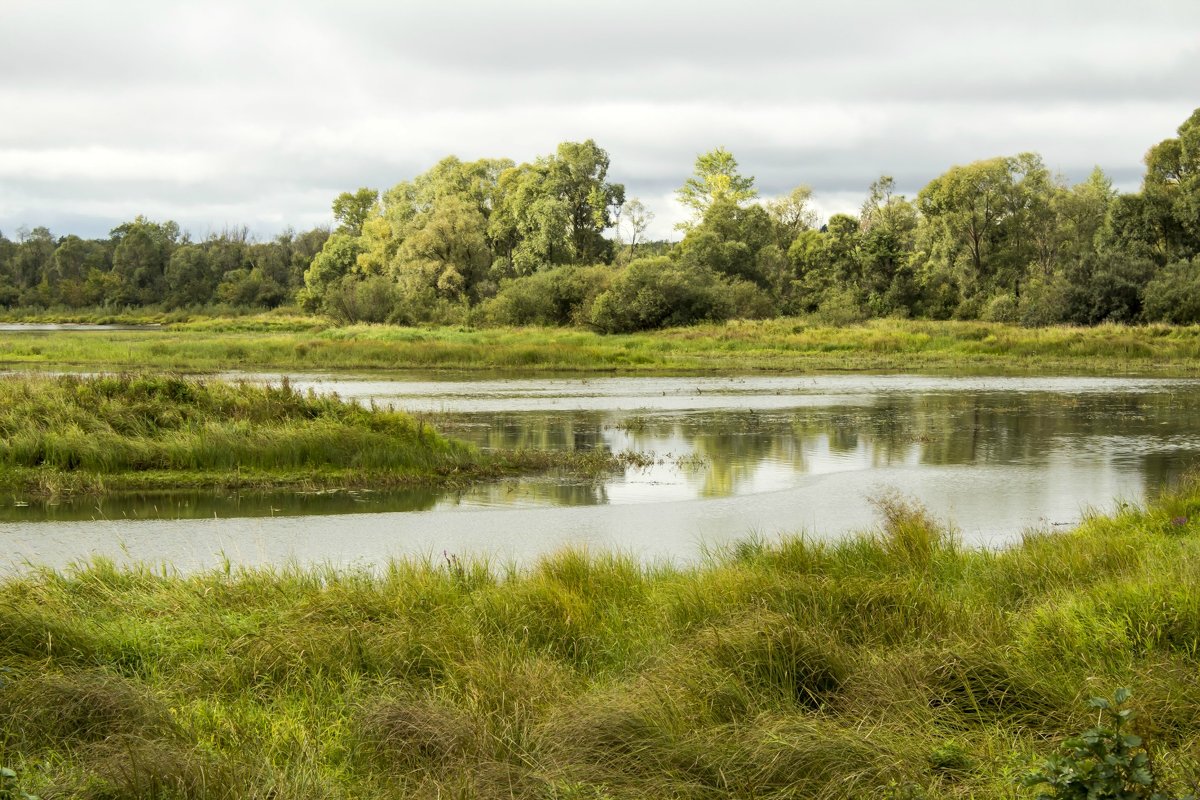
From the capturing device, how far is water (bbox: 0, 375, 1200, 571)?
1276 cm

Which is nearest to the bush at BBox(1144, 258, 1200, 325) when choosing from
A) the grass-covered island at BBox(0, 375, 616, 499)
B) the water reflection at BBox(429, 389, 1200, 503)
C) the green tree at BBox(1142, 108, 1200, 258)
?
the green tree at BBox(1142, 108, 1200, 258)

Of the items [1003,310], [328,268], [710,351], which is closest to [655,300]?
[710,351]

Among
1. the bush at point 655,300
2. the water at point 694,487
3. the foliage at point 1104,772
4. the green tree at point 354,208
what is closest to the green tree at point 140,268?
the green tree at point 354,208

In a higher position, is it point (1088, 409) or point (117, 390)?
point (117, 390)

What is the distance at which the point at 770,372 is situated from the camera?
46469 millimetres

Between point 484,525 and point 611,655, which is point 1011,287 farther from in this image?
point 611,655

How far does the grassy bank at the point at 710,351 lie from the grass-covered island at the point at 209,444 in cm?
2556

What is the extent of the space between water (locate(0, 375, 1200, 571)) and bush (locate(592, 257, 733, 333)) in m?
29.9

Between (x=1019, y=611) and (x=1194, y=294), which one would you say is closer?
(x=1019, y=611)

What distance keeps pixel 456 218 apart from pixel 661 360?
33165mm

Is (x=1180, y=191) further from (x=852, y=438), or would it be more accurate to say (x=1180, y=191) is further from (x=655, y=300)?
(x=852, y=438)

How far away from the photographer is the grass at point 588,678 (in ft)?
16.8

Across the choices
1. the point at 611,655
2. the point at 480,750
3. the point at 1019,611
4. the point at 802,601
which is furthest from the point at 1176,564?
the point at 480,750

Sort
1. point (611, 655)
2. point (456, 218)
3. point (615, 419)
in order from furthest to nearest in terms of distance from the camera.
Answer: point (456, 218)
point (615, 419)
point (611, 655)
